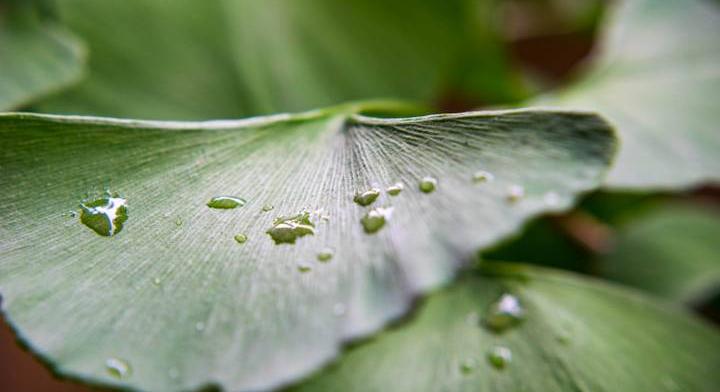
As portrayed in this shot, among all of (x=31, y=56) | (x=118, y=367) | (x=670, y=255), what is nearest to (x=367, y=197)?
(x=118, y=367)

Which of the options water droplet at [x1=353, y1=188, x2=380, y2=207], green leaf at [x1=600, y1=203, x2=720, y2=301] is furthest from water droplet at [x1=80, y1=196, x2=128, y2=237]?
green leaf at [x1=600, y1=203, x2=720, y2=301]

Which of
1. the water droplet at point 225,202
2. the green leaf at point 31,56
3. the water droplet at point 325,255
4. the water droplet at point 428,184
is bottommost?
the water droplet at point 325,255

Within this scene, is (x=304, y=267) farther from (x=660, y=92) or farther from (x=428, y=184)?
(x=660, y=92)

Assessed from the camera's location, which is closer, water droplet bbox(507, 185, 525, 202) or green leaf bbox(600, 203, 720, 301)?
water droplet bbox(507, 185, 525, 202)

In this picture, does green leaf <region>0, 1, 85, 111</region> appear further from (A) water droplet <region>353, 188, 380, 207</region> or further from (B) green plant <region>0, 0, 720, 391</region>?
(A) water droplet <region>353, 188, 380, 207</region>

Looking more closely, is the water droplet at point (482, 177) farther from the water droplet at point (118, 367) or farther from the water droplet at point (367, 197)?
the water droplet at point (118, 367)

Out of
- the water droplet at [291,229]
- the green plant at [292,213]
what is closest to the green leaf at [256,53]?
the green plant at [292,213]

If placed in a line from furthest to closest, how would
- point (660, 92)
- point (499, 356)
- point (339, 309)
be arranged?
point (660, 92) < point (499, 356) < point (339, 309)
